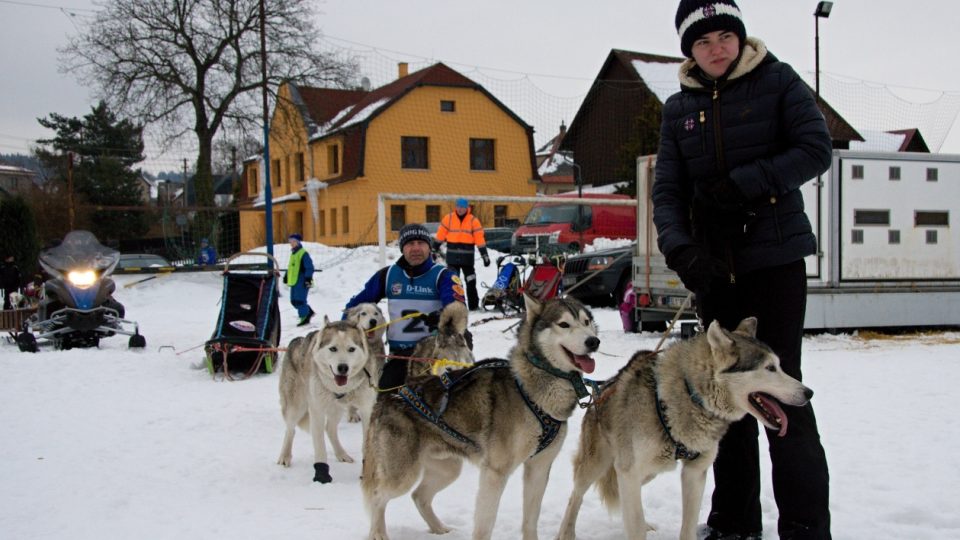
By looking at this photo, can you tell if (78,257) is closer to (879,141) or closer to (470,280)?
(470,280)

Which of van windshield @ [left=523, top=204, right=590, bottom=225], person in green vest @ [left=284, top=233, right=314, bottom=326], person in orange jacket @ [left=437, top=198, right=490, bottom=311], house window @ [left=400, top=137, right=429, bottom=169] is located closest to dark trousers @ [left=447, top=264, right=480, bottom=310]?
person in orange jacket @ [left=437, top=198, right=490, bottom=311]

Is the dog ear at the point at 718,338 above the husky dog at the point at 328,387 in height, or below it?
above

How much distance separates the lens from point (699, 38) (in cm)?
280

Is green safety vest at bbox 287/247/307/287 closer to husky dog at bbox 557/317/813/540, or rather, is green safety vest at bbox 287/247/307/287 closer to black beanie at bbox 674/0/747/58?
husky dog at bbox 557/317/813/540

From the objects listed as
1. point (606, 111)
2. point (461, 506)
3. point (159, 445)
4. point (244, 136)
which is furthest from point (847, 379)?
point (244, 136)

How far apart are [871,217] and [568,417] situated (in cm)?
695

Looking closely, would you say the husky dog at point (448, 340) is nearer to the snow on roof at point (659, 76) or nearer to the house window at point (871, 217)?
the house window at point (871, 217)

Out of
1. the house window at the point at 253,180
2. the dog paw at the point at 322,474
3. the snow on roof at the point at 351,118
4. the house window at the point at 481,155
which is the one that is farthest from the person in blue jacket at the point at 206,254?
the dog paw at the point at 322,474

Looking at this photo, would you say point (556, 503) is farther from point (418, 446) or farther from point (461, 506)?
point (418, 446)

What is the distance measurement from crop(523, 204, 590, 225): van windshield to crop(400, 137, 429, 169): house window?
12.8m

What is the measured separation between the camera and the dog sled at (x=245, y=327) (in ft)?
24.8

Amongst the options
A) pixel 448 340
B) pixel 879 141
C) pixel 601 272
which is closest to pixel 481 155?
pixel 879 141

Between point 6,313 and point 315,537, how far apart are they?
1030 cm

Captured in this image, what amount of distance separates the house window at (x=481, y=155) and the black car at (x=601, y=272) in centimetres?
1763
